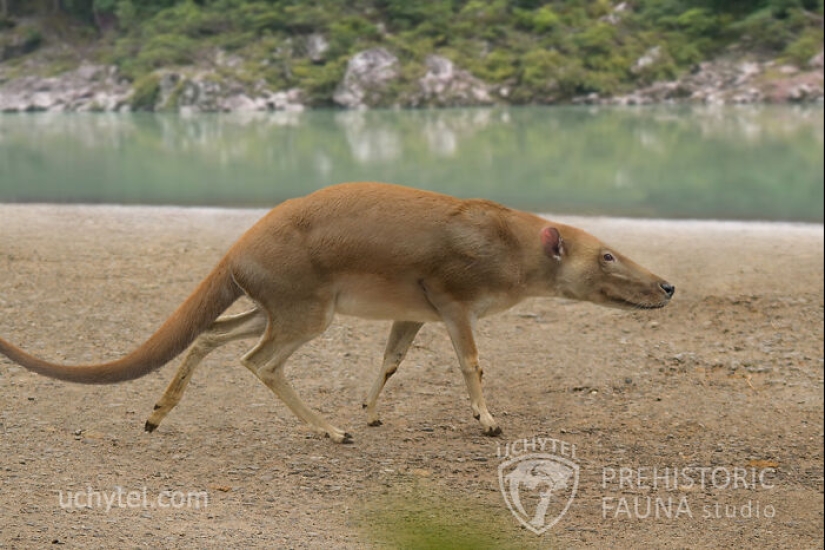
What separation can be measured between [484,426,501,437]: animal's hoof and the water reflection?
10141mm

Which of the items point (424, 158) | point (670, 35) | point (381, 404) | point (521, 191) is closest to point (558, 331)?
point (381, 404)

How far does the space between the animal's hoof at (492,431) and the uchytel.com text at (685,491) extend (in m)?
0.54

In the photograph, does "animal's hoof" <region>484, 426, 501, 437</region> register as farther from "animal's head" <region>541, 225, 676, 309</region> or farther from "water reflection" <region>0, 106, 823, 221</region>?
"water reflection" <region>0, 106, 823, 221</region>

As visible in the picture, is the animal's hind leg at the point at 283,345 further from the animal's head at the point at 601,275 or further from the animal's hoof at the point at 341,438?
the animal's head at the point at 601,275

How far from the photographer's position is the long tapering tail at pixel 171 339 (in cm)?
439

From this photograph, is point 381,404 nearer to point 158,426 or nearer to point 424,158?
point 158,426

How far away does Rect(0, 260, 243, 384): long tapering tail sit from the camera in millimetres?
4391

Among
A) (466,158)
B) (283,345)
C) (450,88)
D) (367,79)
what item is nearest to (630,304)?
(283,345)

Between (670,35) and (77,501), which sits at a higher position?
(77,501)

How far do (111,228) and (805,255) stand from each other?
7.03 metres

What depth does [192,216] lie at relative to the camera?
13.7 metres

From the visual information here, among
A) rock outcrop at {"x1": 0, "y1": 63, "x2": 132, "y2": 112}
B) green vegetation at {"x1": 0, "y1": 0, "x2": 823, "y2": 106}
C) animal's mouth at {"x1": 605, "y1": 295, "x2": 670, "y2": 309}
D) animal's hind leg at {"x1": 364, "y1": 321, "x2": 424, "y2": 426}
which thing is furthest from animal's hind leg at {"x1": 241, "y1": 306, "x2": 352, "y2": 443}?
rock outcrop at {"x1": 0, "y1": 63, "x2": 132, "y2": 112}

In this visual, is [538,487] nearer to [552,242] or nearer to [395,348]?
[395,348]

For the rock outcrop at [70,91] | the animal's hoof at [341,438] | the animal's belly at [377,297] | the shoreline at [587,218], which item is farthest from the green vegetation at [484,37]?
the animal's belly at [377,297]
